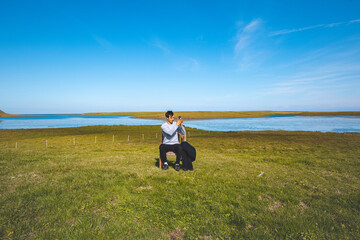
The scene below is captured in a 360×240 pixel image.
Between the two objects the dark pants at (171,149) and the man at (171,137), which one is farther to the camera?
the dark pants at (171,149)

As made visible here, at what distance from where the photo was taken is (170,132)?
7750mm

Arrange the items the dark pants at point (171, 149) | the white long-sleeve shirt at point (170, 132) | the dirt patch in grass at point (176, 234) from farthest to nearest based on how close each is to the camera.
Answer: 1. the dark pants at point (171, 149)
2. the white long-sleeve shirt at point (170, 132)
3. the dirt patch in grass at point (176, 234)

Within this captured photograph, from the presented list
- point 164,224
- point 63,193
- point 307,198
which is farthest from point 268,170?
point 63,193

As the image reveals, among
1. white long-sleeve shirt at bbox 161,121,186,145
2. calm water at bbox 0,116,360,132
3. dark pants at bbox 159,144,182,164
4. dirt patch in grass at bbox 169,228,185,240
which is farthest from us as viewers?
calm water at bbox 0,116,360,132

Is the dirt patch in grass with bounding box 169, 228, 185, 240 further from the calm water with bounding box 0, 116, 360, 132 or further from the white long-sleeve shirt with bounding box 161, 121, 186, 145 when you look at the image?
the calm water with bounding box 0, 116, 360, 132

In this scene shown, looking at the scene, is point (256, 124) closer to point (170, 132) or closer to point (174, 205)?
point (170, 132)

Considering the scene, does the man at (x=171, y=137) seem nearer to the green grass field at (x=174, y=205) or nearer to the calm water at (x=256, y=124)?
the green grass field at (x=174, y=205)

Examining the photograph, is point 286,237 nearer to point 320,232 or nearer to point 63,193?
point 320,232

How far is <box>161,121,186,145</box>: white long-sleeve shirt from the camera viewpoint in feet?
25.5

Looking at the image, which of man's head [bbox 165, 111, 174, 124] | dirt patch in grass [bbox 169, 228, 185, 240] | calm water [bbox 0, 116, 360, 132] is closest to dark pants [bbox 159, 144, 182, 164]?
man's head [bbox 165, 111, 174, 124]

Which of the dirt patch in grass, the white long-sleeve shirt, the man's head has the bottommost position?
the dirt patch in grass

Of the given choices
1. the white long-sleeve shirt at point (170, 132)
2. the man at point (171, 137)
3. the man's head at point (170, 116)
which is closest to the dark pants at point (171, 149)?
the man at point (171, 137)

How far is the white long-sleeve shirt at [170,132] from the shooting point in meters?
7.76

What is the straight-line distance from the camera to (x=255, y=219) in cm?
445
